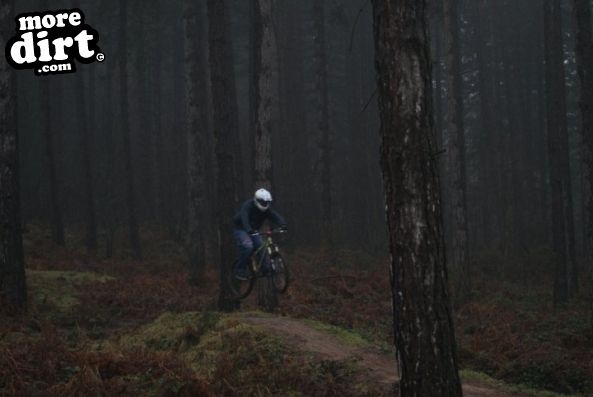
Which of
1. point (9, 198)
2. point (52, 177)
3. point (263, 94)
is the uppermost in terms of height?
point (263, 94)

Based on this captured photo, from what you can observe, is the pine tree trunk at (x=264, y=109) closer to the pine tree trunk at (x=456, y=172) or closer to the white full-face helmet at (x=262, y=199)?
the white full-face helmet at (x=262, y=199)

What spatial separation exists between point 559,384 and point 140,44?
24.1 m

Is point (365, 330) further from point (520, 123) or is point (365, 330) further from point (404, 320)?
point (520, 123)

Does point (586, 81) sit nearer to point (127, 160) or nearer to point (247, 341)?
point (247, 341)

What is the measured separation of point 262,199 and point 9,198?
208 inches

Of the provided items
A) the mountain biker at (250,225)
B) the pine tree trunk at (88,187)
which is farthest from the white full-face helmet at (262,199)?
the pine tree trunk at (88,187)

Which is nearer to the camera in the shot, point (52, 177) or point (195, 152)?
point (195, 152)

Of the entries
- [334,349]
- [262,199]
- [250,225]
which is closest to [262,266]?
[250,225]

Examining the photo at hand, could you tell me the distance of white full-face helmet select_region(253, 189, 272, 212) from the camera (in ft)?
45.0

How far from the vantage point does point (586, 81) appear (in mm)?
14703

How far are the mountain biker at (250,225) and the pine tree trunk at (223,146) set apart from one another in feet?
0.84

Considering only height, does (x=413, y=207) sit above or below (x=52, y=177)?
below

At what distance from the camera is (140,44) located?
29797 millimetres

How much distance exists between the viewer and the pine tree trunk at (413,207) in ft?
22.1
